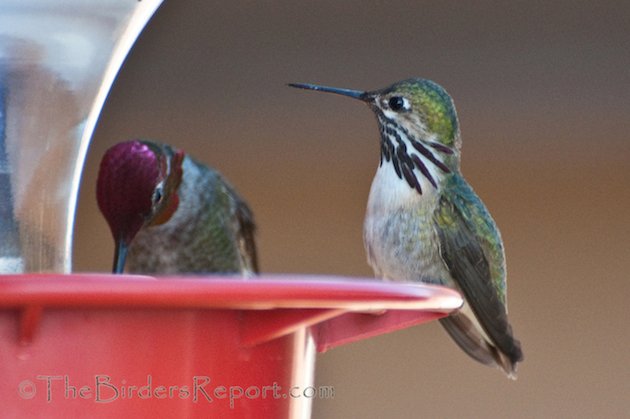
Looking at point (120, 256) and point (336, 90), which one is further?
point (336, 90)

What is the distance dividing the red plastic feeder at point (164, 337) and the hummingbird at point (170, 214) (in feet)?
1.28

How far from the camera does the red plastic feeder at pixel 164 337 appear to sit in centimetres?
100

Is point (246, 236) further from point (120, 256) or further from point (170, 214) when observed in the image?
point (120, 256)

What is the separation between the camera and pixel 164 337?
1.14 metres

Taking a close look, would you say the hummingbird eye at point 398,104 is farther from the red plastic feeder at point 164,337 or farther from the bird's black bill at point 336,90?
the red plastic feeder at point 164,337

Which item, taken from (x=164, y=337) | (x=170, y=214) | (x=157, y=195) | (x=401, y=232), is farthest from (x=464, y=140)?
(x=164, y=337)

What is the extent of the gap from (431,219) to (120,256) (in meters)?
0.80

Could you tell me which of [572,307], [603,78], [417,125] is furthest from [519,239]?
[417,125]

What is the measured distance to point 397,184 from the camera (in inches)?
86.0

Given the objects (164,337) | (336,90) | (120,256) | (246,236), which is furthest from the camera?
(246,236)

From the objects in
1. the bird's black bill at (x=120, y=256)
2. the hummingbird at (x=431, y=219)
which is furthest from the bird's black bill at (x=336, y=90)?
the bird's black bill at (x=120, y=256)

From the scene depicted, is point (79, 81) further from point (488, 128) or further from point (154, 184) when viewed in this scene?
A: point (488, 128)

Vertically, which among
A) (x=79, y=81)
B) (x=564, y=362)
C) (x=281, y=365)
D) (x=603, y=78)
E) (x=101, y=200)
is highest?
(x=603, y=78)

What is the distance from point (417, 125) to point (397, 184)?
114 millimetres
